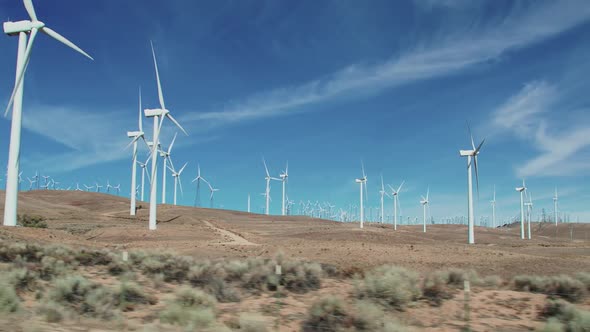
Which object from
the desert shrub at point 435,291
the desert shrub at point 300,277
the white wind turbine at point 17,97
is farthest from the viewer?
the white wind turbine at point 17,97

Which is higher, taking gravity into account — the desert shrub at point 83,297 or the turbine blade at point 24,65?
the turbine blade at point 24,65

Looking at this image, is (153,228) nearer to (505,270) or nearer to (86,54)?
(86,54)

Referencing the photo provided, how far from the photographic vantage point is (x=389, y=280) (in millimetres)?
17625

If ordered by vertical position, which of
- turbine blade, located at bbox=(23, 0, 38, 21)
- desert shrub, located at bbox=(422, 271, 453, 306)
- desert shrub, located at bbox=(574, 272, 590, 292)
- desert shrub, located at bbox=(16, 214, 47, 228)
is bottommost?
desert shrub, located at bbox=(422, 271, 453, 306)

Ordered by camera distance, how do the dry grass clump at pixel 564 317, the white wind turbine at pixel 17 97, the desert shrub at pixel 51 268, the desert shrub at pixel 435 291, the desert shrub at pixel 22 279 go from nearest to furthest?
the dry grass clump at pixel 564 317, the desert shrub at pixel 22 279, the desert shrub at pixel 435 291, the desert shrub at pixel 51 268, the white wind turbine at pixel 17 97

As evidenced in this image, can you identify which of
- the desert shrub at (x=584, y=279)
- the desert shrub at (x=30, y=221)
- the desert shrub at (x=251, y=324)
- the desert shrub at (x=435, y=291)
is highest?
the desert shrub at (x=30, y=221)

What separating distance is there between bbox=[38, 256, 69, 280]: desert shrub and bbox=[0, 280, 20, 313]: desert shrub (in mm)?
4451

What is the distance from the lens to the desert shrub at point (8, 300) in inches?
512

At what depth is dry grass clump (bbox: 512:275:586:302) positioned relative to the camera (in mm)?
18734

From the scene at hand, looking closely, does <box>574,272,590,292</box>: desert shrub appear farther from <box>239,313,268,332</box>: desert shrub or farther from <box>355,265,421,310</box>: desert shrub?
<box>239,313,268,332</box>: desert shrub

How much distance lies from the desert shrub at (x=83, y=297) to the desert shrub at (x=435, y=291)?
36.8 feet

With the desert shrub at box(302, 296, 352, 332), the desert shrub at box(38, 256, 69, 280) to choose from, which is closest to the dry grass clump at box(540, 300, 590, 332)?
the desert shrub at box(302, 296, 352, 332)

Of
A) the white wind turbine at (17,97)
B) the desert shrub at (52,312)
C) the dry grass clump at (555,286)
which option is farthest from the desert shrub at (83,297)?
the white wind turbine at (17,97)

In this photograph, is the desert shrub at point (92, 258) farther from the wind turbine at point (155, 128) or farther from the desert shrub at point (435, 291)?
the wind turbine at point (155, 128)
